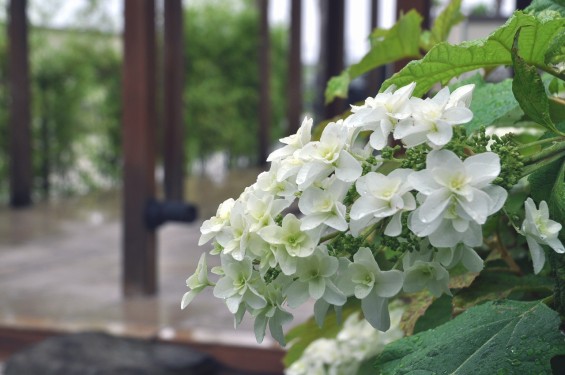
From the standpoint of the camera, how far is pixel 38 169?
876cm

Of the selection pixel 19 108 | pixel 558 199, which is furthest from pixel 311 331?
pixel 19 108

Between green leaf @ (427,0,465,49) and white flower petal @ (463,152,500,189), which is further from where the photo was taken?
green leaf @ (427,0,465,49)

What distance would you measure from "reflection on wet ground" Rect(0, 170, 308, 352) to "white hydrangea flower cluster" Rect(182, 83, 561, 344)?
2513 mm

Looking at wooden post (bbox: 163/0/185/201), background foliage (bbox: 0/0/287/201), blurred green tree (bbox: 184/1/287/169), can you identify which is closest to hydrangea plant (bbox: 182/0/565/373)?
wooden post (bbox: 163/0/185/201)

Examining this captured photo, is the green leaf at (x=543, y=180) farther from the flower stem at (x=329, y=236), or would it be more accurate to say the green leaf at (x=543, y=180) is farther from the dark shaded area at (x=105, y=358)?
the dark shaded area at (x=105, y=358)

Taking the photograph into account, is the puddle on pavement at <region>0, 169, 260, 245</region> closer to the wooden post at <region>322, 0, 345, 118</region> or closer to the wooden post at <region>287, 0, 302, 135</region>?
the wooden post at <region>287, 0, 302, 135</region>

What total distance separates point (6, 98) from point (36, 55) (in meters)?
0.64

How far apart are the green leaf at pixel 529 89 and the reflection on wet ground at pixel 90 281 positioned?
2.54m

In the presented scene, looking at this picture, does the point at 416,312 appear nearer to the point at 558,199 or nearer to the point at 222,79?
the point at 558,199

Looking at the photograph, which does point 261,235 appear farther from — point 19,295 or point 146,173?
point 19,295

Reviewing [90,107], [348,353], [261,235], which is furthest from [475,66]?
[90,107]

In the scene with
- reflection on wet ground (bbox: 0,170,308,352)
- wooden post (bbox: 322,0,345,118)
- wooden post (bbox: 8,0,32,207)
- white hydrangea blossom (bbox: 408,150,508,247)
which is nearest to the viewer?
white hydrangea blossom (bbox: 408,150,508,247)

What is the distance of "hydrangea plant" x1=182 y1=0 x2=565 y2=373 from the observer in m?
0.67

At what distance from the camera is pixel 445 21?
49.8 inches
